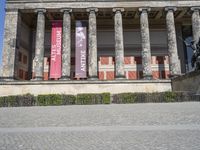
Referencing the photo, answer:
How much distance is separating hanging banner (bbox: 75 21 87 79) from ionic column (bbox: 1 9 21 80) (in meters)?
8.85

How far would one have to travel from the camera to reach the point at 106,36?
42188 millimetres

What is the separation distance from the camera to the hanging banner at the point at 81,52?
109 feet

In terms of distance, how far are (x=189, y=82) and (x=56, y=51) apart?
739 inches

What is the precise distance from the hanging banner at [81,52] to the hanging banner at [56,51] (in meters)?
2.60

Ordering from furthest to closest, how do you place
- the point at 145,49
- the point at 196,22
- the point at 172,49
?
the point at 196,22, the point at 145,49, the point at 172,49

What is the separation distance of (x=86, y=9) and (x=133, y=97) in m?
18.2

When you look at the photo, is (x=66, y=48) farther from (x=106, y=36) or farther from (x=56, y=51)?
(x=106, y=36)

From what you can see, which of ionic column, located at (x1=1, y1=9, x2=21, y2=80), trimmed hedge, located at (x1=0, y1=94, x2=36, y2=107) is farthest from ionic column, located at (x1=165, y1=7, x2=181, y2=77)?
ionic column, located at (x1=1, y1=9, x2=21, y2=80)

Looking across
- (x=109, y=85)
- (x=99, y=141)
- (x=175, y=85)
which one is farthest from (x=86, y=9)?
(x=99, y=141)

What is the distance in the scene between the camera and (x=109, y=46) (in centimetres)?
4181

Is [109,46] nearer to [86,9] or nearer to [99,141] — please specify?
[86,9]

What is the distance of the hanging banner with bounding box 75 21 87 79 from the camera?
33.3m

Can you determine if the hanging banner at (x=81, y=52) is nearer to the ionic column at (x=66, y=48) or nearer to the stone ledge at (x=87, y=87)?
the ionic column at (x=66, y=48)

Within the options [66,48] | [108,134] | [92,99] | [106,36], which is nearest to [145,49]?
[106,36]
